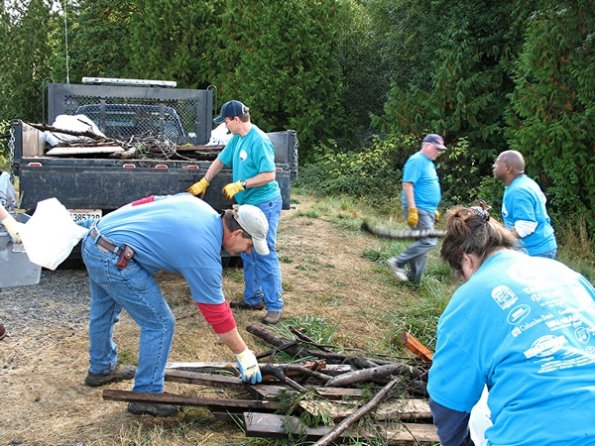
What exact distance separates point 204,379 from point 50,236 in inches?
50.4

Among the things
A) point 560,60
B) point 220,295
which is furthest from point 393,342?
point 560,60

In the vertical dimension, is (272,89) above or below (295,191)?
above

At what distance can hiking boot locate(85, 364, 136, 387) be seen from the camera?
4281 mm

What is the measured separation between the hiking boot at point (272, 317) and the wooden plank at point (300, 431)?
6.36 feet

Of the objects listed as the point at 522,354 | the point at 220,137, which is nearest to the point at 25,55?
the point at 220,137

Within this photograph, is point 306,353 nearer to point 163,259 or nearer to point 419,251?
point 163,259

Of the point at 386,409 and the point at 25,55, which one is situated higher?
the point at 25,55

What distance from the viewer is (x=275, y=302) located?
5629 millimetres

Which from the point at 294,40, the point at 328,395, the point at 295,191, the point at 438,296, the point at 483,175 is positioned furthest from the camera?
the point at 294,40

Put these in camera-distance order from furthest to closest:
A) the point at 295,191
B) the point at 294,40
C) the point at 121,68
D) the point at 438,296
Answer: the point at 121,68
the point at 294,40
the point at 295,191
the point at 438,296

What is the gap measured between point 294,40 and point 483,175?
5.55m

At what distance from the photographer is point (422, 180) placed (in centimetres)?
662

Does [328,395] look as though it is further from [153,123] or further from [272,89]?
[272,89]

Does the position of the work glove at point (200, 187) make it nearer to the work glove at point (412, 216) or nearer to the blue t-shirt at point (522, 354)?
the work glove at point (412, 216)
